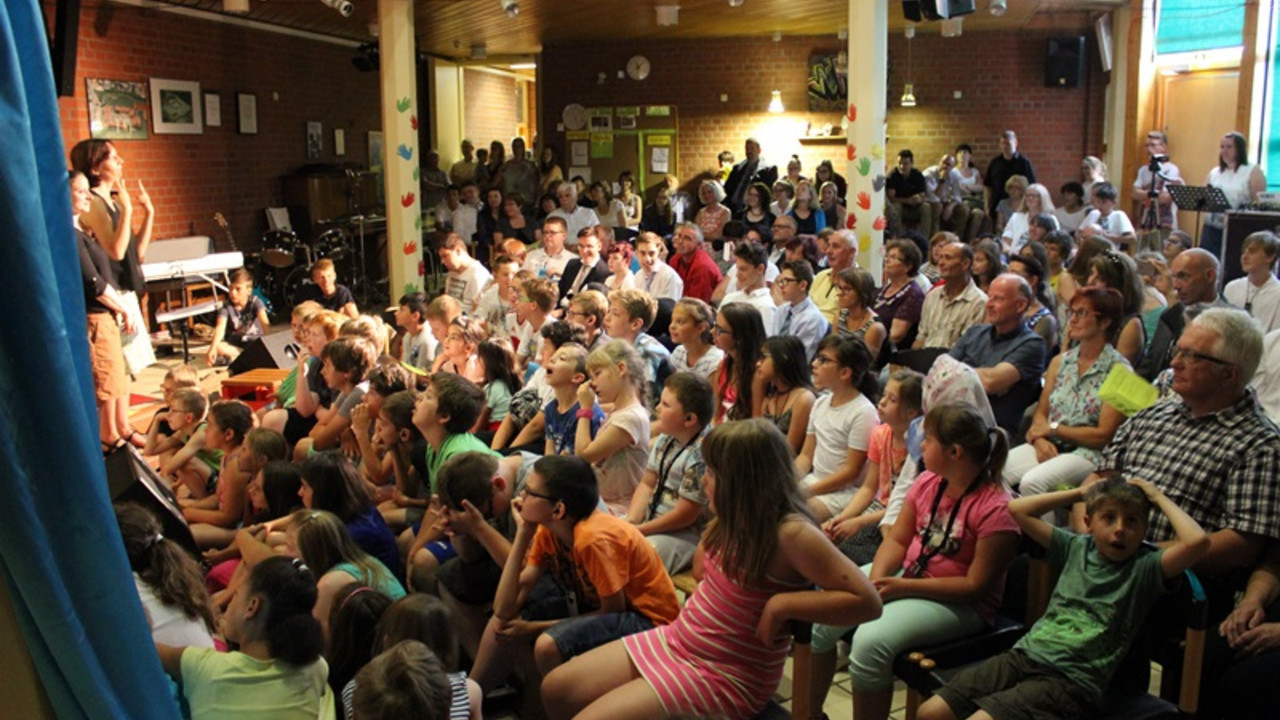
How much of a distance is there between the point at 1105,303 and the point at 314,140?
456 inches

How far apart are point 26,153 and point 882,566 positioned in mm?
2628

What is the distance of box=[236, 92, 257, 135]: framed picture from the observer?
12203 millimetres

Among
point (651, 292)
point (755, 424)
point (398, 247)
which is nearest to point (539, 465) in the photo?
point (755, 424)

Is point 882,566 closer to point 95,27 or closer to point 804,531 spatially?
point 804,531

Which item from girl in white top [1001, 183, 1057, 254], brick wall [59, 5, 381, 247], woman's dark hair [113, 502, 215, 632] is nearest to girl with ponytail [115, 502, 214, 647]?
woman's dark hair [113, 502, 215, 632]

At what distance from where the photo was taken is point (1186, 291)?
496 cm

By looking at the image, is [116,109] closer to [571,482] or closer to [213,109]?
[213,109]

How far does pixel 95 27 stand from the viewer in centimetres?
1020

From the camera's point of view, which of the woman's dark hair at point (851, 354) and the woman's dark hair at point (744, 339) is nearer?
the woman's dark hair at point (851, 354)

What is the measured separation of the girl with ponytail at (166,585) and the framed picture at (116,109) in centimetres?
835

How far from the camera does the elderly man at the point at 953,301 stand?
17.8 ft

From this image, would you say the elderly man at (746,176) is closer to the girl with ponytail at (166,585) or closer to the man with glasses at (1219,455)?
the man with glasses at (1219,455)

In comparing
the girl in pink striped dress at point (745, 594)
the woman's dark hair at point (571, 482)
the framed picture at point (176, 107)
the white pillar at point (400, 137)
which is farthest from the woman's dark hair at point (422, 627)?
the framed picture at point (176, 107)

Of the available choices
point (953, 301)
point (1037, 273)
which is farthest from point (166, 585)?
point (1037, 273)
